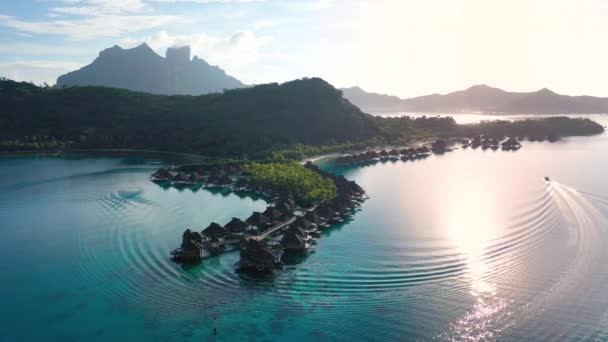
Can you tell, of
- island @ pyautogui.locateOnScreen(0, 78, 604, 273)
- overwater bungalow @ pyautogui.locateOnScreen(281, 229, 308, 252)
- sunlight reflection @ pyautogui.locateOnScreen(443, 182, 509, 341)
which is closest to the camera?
sunlight reflection @ pyautogui.locateOnScreen(443, 182, 509, 341)

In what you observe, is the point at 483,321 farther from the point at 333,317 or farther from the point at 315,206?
the point at 315,206

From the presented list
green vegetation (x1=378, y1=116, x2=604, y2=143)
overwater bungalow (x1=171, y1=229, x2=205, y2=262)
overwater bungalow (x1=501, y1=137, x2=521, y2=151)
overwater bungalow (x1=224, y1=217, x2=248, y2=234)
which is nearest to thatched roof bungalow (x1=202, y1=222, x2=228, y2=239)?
overwater bungalow (x1=224, y1=217, x2=248, y2=234)

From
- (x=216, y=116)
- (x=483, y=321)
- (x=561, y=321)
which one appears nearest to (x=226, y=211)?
(x=483, y=321)

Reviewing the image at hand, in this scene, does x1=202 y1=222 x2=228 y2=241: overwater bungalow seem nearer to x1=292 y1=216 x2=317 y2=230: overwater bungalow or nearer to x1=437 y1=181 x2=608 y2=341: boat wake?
x1=292 y1=216 x2=317 y2=230: overwater bungalow

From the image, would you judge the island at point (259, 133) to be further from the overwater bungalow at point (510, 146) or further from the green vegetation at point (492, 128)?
the green vegetation at point (492, 128)

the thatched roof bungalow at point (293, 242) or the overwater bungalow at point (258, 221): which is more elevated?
the overwater bungalow at point (258, 221)

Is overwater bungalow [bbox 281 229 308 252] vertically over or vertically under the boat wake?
over

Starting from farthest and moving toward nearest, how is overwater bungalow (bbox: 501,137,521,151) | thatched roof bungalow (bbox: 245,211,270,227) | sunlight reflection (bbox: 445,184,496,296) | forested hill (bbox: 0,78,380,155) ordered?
overwater bungalow (bbox: 501,137,521,151) → forested hill (bbox: 0,78,380,155) → thatched roof bungalow (bbox: 245,211,270,227) → sunlight reflection (bbox: 445,184,496,296)

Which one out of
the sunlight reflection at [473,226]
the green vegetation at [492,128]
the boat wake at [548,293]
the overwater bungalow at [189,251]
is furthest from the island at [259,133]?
the boat wake at [548,293]
